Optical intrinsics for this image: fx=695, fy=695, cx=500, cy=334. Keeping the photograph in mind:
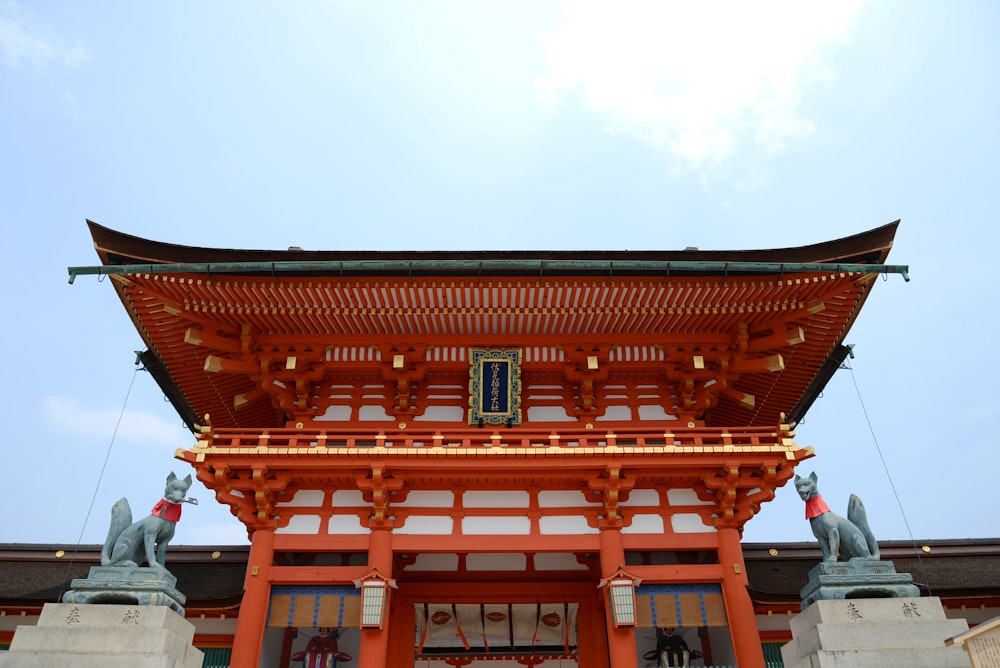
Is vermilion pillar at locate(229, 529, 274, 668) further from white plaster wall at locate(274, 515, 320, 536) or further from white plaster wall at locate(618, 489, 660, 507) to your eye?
white plaster wall at locate(618, 489, 660, 507)

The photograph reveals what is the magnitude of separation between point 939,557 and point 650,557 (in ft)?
20.2

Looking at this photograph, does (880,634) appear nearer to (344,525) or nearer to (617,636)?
(617,636)

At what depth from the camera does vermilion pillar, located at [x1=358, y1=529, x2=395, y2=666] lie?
1027 cm

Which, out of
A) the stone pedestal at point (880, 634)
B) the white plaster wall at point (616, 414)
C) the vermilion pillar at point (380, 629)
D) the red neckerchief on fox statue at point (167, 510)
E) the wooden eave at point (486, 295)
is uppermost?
the wooden eave at point (486, 295)

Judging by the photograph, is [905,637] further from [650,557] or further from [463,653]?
[463,653]

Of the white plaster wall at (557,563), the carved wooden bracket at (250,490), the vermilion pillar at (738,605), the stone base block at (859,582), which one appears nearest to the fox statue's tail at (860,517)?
A: the stone base block at (859,582)

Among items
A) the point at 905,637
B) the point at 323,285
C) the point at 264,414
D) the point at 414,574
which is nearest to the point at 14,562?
the point at 264,414

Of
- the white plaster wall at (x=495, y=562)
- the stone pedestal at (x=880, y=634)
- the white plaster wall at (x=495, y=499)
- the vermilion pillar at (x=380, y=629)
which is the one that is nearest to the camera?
the stone pedestal at (x=880, y=634)

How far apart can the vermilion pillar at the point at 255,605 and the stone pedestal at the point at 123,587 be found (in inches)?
46.2

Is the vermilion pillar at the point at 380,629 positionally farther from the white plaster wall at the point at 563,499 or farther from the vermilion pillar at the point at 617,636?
the vermilion pillar at the point at 617,636

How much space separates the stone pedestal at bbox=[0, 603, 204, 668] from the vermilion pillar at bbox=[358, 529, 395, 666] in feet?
8.25

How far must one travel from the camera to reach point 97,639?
905 centimetres

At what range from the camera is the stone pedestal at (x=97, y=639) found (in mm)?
8852

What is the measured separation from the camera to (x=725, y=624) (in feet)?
35.7
